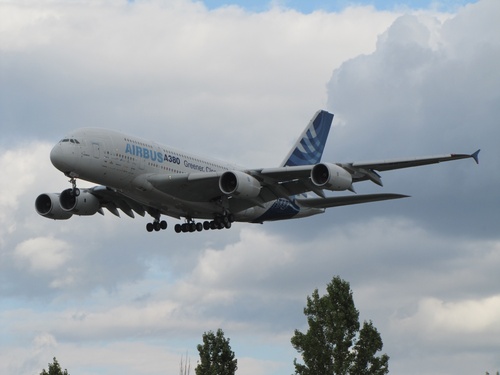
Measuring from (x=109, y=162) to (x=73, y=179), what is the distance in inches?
98.8

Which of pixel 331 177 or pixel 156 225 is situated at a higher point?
pixel 156 225

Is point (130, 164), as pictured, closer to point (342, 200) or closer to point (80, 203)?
point (80, 203)

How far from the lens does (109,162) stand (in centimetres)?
7894

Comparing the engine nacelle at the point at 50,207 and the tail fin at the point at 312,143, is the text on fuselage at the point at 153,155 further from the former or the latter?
the tail fin at the point at 312,143

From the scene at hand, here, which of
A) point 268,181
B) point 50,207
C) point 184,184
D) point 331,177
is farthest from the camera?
point 50,207

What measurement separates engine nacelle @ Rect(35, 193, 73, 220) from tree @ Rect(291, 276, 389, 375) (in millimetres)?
18622

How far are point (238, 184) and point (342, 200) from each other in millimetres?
10012

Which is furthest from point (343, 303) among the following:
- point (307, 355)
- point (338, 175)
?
point (338, 175)

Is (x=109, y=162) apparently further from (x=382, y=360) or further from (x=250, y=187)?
(x=382, y=360)

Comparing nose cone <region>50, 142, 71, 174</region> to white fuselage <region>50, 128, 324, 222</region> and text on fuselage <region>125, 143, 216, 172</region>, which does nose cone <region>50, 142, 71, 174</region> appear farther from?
text on fuselage <region>125, 143, 216, 172</region>

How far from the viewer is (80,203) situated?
87938mm

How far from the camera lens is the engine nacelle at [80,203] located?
287 feet

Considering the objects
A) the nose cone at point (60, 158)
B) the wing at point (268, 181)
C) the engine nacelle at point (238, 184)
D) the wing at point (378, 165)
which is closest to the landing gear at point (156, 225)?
the wing at point (268, 181)

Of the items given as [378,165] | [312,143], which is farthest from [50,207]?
[378,165]
